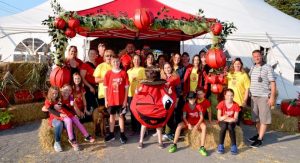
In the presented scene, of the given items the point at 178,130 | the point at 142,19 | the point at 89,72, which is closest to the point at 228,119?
the point at 178,130

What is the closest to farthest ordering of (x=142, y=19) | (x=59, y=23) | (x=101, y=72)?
(x=59, y=23)
(x=142, y=19)
(x=101, y=72)

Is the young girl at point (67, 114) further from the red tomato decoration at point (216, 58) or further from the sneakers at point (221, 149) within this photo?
the red tomato decoration at point (216, 58)

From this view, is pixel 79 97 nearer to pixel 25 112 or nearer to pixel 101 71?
pixel 101 71

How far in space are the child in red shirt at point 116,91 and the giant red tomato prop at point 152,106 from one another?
350 millimetres

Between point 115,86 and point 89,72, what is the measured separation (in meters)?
0.79

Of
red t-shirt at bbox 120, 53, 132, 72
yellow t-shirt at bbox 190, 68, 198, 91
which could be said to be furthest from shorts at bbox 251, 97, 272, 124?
red t-shirt at bbox 120, 53, 132, 72

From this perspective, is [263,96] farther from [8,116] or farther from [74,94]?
[8,116]

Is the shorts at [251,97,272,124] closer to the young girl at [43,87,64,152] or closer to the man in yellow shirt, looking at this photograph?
the man in yellow shirt

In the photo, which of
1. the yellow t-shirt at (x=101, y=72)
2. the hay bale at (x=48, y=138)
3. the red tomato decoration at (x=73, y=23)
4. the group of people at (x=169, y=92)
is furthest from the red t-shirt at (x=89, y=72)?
the hay bale at (x=48, y=138)

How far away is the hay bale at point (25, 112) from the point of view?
6137 millimetres

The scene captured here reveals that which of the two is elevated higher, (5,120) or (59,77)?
(59,77)

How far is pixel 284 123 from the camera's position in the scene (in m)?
6.35

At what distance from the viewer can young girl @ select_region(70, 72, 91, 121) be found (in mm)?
4895

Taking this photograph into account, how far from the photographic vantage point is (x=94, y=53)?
18.7 feet
